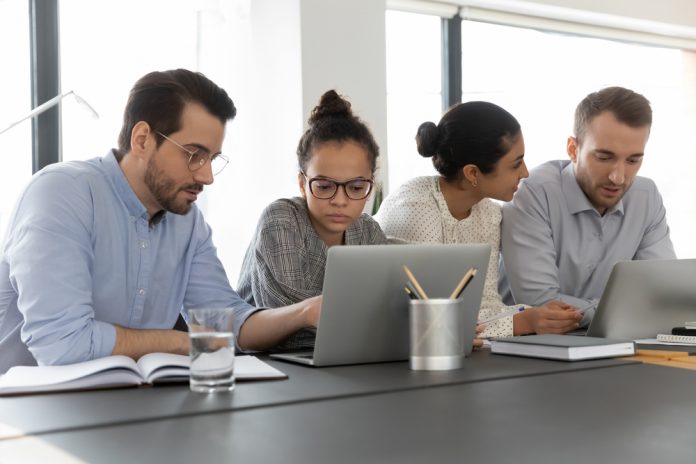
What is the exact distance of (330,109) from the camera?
239 cm

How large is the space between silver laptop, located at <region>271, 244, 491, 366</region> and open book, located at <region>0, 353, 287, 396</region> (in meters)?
0.15

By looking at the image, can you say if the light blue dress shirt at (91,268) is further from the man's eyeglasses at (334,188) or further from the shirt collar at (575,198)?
the shirt collar at (575,198)

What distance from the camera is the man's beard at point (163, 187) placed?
1.97 metres

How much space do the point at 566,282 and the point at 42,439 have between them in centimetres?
207

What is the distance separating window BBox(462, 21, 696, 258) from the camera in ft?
16.7

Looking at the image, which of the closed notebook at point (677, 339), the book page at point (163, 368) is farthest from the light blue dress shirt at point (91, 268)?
the closed notebook at point (677, 339)

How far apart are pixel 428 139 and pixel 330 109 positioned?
17.1 inches

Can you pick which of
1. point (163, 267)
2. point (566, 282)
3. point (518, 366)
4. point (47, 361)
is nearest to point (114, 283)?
point (163, 267)

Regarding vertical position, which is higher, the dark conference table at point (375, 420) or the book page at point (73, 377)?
the book page at point (73, 377)

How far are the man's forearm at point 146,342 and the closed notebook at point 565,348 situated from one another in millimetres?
648

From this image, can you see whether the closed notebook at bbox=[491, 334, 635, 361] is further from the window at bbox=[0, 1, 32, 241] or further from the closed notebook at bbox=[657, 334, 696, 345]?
the window at bbox=[0, 1, 32, 241]

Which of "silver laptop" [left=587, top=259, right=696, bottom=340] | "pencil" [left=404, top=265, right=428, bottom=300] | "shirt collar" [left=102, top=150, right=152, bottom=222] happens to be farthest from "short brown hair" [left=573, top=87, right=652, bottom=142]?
"shirt collar" [left=102, top=150, right=152, bottom=222]

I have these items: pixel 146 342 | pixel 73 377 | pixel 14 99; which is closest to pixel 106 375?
pixel 73 377

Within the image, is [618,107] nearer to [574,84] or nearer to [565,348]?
[565,348]
